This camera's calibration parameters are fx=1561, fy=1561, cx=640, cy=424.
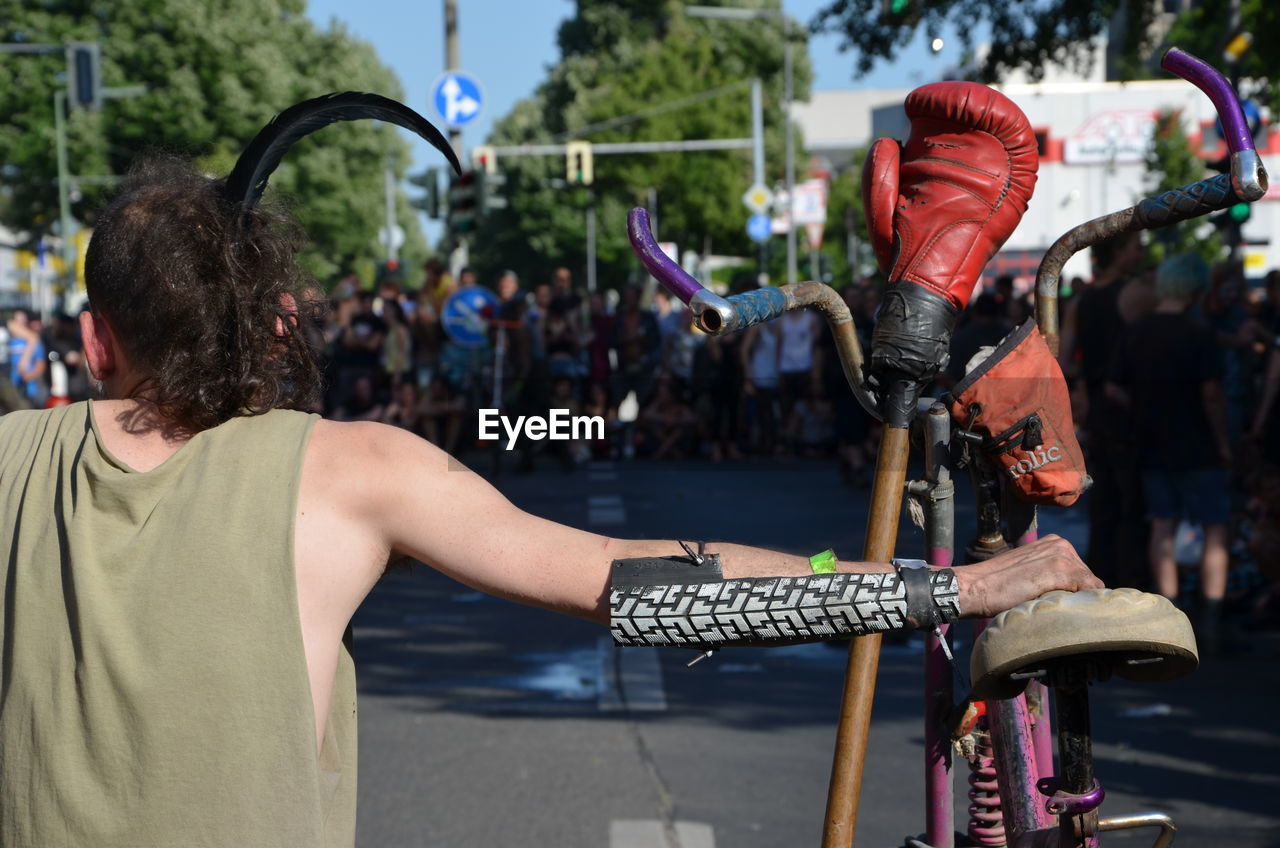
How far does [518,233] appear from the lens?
6369cm

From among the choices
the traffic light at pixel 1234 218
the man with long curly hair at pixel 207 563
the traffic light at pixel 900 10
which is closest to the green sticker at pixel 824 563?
the man with long curly hair at pixel 207 563

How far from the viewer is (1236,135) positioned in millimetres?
1998

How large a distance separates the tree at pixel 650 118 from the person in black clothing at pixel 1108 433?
34.4 m

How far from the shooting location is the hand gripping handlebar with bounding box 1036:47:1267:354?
199 centimetres

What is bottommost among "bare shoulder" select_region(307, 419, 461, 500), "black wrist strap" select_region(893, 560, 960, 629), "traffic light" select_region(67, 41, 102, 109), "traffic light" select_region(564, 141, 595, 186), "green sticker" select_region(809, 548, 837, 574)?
"black wrist strap" select_region(893, 560, 960, 629)

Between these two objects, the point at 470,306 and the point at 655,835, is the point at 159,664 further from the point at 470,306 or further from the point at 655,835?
the point at 470,306

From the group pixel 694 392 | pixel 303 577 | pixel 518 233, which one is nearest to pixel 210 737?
pixel 303 577

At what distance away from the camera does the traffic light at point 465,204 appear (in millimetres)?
19719

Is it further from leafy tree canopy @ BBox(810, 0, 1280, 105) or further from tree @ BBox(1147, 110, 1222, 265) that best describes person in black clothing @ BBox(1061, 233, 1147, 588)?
tree @ BBox(1147, 110, 1222, 265)

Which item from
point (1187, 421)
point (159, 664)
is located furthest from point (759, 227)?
point (159, 664)

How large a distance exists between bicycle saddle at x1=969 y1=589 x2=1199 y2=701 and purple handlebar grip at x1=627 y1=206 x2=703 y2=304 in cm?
52

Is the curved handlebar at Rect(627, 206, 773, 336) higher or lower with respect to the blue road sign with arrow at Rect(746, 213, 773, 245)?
lower
